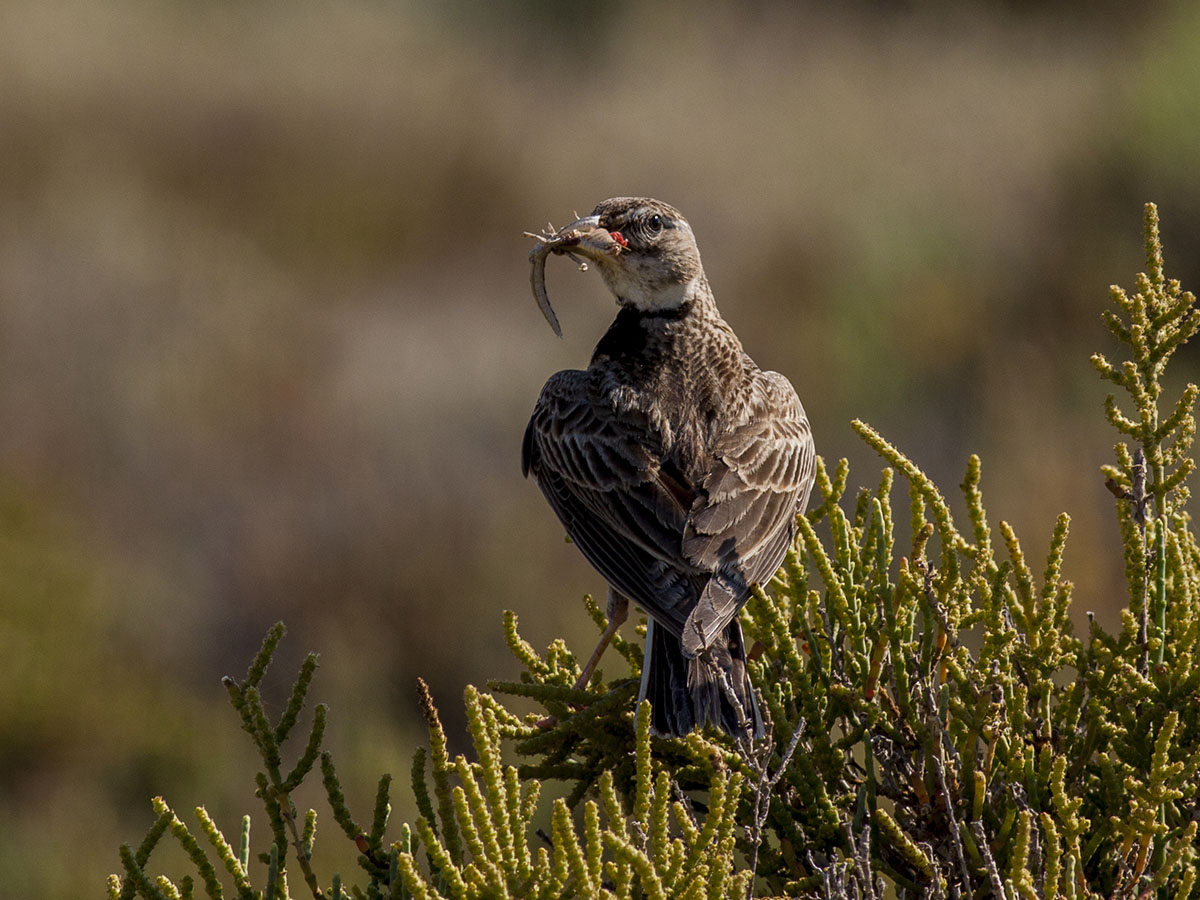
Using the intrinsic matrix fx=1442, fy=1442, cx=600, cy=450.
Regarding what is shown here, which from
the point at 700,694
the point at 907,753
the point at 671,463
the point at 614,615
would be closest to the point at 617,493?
the point at 671,463

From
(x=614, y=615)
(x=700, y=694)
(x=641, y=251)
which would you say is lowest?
(x=700, y=694)

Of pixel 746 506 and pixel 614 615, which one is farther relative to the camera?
pixel 614 615

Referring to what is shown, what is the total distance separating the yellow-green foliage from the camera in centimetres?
272

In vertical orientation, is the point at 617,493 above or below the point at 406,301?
below

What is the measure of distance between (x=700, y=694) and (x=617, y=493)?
0.94 metres

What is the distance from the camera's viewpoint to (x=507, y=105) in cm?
1920

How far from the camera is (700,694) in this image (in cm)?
360

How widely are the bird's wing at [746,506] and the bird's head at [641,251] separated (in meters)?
0.50

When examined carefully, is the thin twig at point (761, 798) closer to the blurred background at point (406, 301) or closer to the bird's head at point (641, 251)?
the bird's head at point (641, 251)

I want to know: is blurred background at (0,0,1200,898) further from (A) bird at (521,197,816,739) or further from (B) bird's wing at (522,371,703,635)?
(A) bird at (521,197,816,739)

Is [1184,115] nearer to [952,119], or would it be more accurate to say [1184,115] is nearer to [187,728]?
[952,119]

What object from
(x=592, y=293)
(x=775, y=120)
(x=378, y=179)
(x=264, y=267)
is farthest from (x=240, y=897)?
(x=775, y=120)

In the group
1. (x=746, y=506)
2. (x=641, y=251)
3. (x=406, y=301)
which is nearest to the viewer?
(x=746, y=506)

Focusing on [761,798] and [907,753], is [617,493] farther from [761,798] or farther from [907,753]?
[761,798]
